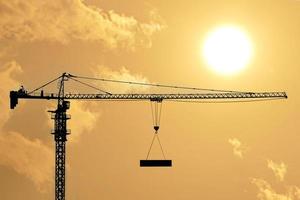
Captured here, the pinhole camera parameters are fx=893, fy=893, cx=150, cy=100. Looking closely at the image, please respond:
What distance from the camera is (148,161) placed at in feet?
567

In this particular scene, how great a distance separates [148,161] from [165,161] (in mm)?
3424

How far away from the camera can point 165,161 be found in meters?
172
